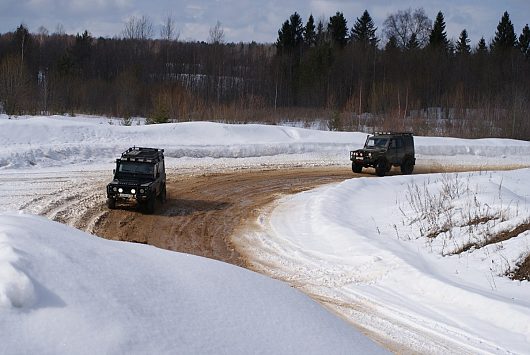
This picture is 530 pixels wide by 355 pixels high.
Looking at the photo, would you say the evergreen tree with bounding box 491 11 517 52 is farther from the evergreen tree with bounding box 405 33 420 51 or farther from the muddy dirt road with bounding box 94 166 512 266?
the muddy dirt road with bounding box 94 166 512 266

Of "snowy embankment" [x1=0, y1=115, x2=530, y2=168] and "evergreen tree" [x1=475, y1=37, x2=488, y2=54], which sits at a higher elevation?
"evergreen tree" [x1=475, y1=37, x2=488, y2=54]

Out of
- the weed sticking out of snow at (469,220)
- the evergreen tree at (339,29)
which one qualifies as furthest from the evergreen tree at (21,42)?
the weed sticking out of snow at (469,220)

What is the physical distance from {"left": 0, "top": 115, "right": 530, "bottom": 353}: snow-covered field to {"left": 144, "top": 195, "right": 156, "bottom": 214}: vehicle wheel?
238 centimetres

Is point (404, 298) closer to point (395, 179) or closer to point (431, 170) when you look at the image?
point (395, 179)

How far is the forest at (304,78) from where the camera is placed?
53188 mm

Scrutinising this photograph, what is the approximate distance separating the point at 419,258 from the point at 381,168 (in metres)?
15.1

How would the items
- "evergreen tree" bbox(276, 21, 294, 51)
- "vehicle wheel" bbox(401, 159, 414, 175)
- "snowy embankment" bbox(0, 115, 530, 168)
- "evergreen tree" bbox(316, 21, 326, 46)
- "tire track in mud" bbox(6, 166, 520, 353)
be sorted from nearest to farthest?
"tire track in mud" bbox(6, 166, 520, 353), "snowy embankment" bbox(0, 115, 530, 168), "vehicle wheel" bbox(401, 159, 414, 175), "evergreen tree" bbox(276, 21, 294, 51), "evergreen tree" bbox(316, 21, 326, 46)

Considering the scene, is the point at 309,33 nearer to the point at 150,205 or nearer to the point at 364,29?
the point at 364,29

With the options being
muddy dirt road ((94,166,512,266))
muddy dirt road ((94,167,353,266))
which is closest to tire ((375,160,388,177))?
muddy dirt road ((94,166,512,266))

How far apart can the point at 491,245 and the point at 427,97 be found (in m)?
70.7

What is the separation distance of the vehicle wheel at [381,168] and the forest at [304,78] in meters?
20.0

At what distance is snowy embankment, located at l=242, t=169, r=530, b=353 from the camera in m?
10.0

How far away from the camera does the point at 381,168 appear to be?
1125 inches

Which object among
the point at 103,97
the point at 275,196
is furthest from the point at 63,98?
the point at 275,196
